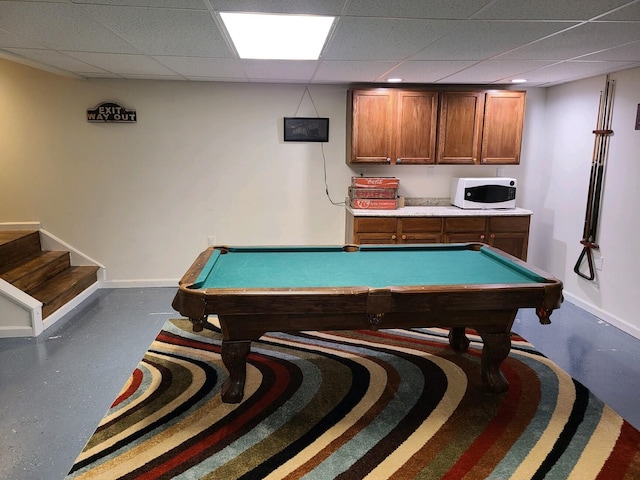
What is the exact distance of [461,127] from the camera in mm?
4621

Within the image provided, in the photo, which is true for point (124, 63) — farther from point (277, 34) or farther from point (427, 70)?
point (427, 70)

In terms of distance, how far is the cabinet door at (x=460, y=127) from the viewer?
4.56 meters

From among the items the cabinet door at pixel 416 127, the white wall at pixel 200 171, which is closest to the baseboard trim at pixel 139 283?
the white wall at pixel 200 171

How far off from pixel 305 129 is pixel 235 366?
2.96 meters

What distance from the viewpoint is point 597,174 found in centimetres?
405

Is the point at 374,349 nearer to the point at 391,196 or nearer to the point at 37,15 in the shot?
the point at 391,196

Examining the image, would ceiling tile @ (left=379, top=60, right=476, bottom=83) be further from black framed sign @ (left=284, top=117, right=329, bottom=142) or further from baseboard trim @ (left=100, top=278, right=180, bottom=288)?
baseboard trim @ (left=100, top=278, right=180, bottom=288)

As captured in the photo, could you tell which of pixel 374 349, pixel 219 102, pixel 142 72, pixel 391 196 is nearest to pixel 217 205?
pixel 219 102

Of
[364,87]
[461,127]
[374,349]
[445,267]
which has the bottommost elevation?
[374,349]

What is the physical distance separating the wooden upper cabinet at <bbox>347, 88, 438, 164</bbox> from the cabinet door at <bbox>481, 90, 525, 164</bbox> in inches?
22.5

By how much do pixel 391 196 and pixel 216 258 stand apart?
2365mm

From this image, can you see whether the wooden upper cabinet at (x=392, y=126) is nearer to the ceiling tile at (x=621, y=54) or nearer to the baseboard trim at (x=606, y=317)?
the ceiling tile at (x=621, y=54)

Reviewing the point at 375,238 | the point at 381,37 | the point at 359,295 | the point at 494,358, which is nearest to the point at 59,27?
the point at 381,37

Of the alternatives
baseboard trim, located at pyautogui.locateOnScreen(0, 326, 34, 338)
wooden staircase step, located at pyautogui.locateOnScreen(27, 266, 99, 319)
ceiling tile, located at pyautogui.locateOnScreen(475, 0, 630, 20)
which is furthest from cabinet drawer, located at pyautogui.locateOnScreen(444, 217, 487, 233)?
baseboard trim, located at pyautogui.locateOnScreen(0, 326, 34, 338)
